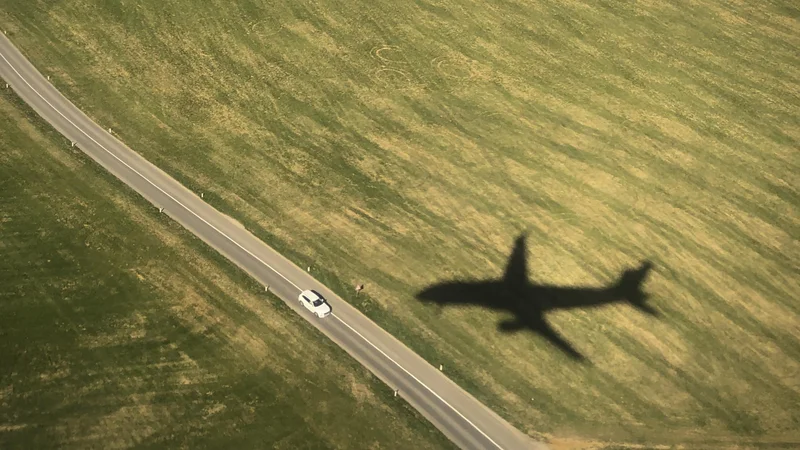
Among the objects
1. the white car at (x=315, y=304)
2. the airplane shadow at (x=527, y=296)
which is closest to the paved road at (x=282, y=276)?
the white car at (x=315, y=304)

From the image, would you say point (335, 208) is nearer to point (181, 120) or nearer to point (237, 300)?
point (237, 300)

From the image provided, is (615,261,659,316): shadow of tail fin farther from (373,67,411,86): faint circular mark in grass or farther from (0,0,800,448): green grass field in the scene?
(373,67,411,86): faint circular mark in grass

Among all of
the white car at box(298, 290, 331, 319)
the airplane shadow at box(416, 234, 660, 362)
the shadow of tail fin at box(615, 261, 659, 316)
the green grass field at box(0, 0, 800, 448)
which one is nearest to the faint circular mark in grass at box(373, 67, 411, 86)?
the green grass field at box(0, 0, 800, 448)

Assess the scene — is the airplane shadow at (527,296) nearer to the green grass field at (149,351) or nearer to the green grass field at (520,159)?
the green grass field at (520,159)

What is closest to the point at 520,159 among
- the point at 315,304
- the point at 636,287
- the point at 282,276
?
the point at 636,287

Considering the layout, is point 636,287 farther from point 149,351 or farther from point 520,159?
point 149,351

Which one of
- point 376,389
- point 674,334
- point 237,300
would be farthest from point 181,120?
point 674,334
